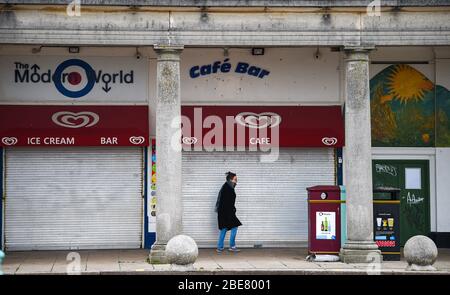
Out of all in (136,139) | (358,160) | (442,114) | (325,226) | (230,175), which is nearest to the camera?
(358,160)

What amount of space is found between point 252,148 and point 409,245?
6233 millimetres

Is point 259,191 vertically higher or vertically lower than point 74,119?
lower

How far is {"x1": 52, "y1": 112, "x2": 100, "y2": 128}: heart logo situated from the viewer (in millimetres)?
23742

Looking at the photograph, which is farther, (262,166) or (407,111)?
(407,111)

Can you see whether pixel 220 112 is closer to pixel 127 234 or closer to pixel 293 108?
pixel 293 108

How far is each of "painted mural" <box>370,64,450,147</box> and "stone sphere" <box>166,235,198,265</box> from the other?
7.54 metres

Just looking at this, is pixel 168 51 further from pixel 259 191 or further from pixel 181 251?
pixel 259 191

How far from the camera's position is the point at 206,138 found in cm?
2400

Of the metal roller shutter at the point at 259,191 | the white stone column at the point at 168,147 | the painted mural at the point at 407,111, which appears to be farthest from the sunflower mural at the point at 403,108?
the white stone column at the point at 168,147

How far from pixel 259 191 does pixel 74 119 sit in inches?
198

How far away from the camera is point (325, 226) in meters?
21.6

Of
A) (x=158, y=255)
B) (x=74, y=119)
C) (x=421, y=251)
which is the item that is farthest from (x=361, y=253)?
(x=74, y=119)

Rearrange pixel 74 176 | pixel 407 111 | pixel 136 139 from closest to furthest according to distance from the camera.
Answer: pixel 136 139 → pixel 74 176 → pixel 407 111

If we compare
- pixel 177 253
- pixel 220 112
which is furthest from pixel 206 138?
pixel 177 253
